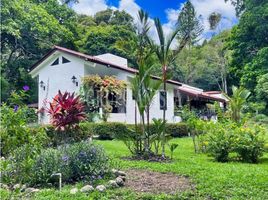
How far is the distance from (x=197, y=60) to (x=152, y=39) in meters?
29.5

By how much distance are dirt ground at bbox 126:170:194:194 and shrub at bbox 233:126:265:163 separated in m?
3.05

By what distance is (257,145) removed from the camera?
8812mm

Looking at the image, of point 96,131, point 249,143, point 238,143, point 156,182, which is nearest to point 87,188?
point 156,182

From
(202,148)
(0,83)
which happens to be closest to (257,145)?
(202,148)

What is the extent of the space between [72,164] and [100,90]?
10355mm

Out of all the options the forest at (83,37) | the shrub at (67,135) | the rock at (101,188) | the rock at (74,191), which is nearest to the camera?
the rock at (74,191)

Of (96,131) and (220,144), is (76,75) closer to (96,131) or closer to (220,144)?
(96,131)

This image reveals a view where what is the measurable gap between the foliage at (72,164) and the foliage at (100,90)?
30.6ft

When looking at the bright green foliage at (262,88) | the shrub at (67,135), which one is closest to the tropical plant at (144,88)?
the shrub at (67,135)

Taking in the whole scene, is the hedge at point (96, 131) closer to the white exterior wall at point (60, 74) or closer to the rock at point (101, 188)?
the rock at point (101, 188)

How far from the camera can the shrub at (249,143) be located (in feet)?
29.0

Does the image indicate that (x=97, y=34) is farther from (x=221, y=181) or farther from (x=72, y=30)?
(x=221, y=181)

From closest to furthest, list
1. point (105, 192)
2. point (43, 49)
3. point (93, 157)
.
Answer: point (105, 192) < point (93, 157) < point (43, 49)

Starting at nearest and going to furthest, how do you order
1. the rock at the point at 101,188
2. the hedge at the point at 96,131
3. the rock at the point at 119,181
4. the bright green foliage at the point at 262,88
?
the rock at the point at 101,188 → the rock at the point at 119,181 → the hedge at the point at 96,131 → the bright green foliage at the point at 262,88
